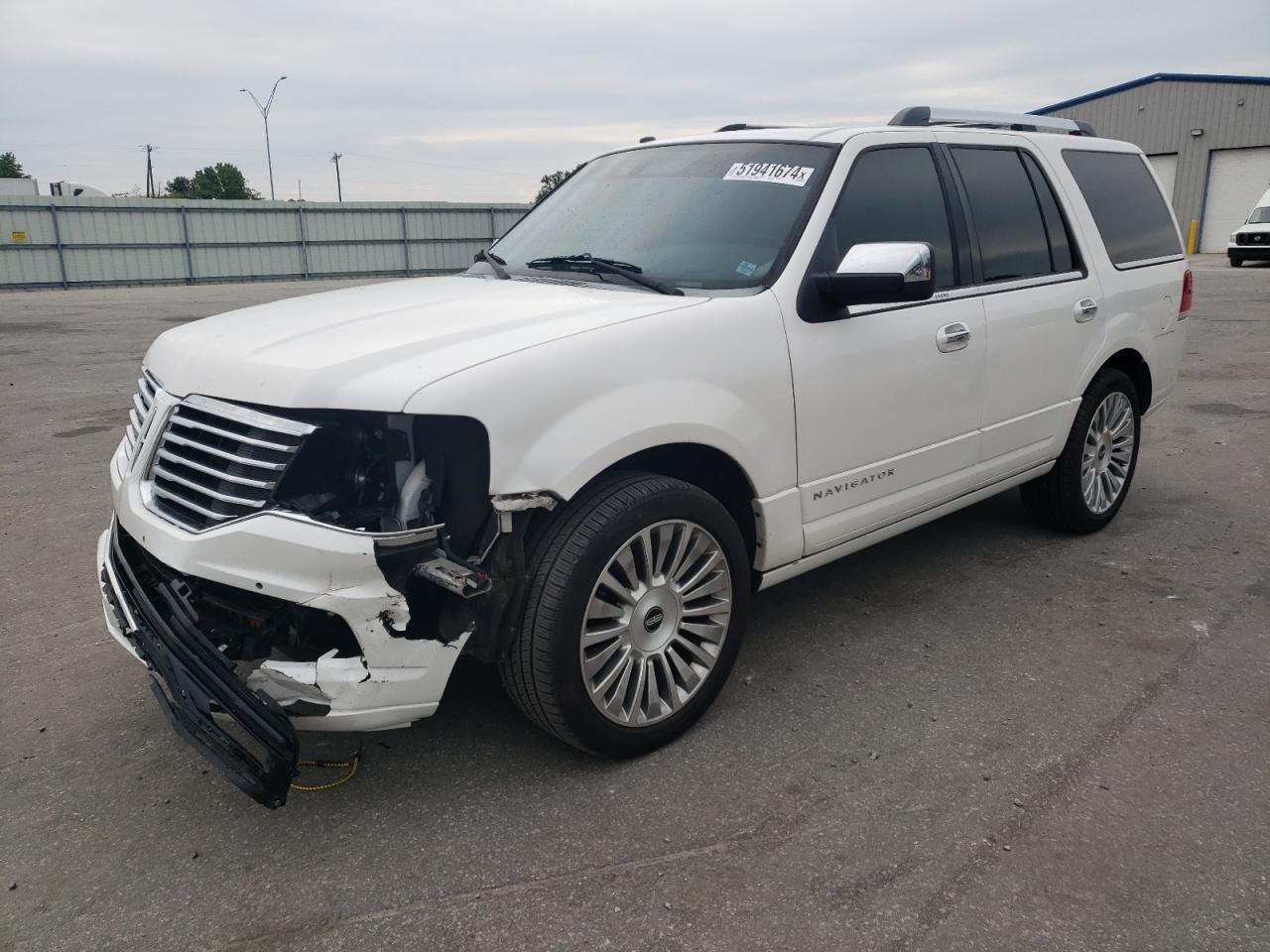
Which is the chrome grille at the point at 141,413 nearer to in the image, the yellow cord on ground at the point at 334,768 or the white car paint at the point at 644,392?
the white car paint at the point at 644,392

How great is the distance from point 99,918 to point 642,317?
2.06 meters

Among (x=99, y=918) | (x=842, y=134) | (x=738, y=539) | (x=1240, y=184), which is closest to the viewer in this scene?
(x=99, y=918)

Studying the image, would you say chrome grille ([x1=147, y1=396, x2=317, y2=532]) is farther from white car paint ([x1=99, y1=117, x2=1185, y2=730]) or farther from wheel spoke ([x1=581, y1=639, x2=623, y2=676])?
wheel spoke ([x1=581, y1=639, x2=623, y2=676])

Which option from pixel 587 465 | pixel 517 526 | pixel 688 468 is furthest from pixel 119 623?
pixel 688 468

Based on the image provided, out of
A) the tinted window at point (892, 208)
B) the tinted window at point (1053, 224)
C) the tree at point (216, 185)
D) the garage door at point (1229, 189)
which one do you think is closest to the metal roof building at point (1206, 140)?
the garage door at point (1229, 189)

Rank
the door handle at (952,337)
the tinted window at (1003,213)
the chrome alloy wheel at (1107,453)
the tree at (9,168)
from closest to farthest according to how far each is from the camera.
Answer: the door handle at (952,337)
the tinted window at (1003,213)
the chrome alloy wheel at (1107,453)
the tree at (9,168)

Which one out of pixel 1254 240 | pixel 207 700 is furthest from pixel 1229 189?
pixel 207 700

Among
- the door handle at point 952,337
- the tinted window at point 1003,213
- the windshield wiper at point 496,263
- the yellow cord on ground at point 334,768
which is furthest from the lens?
the tinted window at point 1003,213

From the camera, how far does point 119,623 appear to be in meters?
2.86

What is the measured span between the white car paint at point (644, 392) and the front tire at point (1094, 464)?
0.64 feet

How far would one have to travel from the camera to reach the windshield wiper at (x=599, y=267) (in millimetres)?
3309

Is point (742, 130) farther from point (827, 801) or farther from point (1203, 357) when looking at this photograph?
point (1203, 357)

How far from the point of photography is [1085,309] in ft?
14.7

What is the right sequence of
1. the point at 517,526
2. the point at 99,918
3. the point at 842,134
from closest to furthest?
the point at 99,918
the point at 517,526
the point at 842,134
